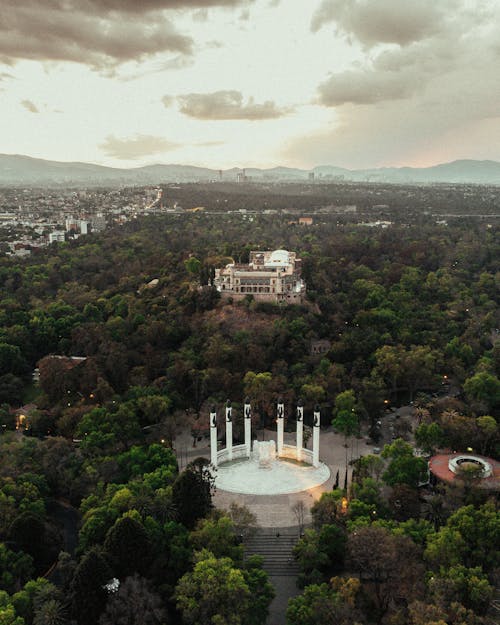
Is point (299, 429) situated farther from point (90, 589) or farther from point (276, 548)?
point (90, 589)

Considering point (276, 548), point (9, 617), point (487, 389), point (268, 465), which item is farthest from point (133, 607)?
point (487, 389)

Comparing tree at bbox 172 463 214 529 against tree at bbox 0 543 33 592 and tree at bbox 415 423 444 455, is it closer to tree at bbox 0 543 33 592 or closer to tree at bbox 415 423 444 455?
tree at bbox 0 543 33 592

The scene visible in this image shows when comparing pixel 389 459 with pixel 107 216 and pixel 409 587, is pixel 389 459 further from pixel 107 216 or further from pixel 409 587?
pixel 107 216

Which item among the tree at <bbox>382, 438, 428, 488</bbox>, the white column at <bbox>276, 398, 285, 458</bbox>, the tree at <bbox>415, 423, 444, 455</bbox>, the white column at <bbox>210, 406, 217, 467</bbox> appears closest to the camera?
the tree at <bbox>382, 438, 428, 488</bbox>

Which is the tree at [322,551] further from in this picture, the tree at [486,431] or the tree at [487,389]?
the tree at [487,389]

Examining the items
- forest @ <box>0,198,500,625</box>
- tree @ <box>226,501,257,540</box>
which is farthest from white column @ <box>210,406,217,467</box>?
tree @ <box>226,501,257,540</box>

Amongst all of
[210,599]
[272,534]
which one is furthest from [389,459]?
[210,599]
